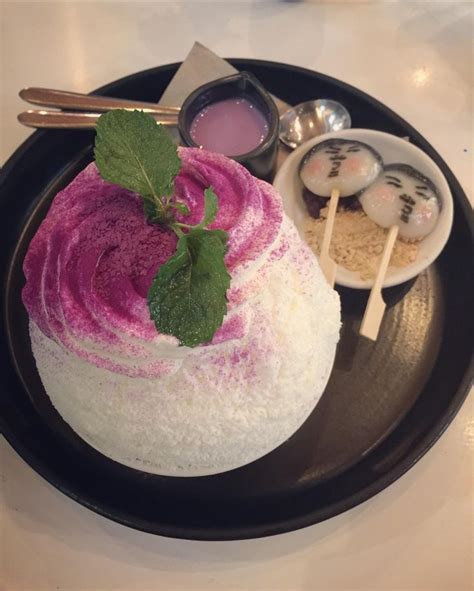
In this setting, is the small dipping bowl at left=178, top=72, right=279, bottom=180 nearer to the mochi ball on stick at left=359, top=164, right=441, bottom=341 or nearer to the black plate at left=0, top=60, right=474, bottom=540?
the mochi ball on stick at left=359, top=164, right=441, bottom=341

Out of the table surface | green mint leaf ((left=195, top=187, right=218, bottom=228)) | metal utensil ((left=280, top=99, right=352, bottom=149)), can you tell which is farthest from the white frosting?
metal utensil ((left=280, top=99, right=352, bottom=149))

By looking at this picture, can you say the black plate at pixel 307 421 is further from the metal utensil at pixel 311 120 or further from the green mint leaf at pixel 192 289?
the green mint leaf at pixel 192 289

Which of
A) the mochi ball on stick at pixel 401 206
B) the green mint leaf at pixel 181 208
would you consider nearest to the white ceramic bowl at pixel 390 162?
the mochi ball on stick at pixel 401 206

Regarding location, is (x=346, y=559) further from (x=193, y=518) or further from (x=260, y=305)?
(x=260, y=305)

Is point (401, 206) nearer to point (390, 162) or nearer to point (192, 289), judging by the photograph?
point (390, 162)

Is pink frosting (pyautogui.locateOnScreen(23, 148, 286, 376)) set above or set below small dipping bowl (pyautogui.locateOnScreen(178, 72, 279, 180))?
below

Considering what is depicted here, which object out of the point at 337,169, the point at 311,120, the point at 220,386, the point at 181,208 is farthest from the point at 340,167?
the point at 220,386
